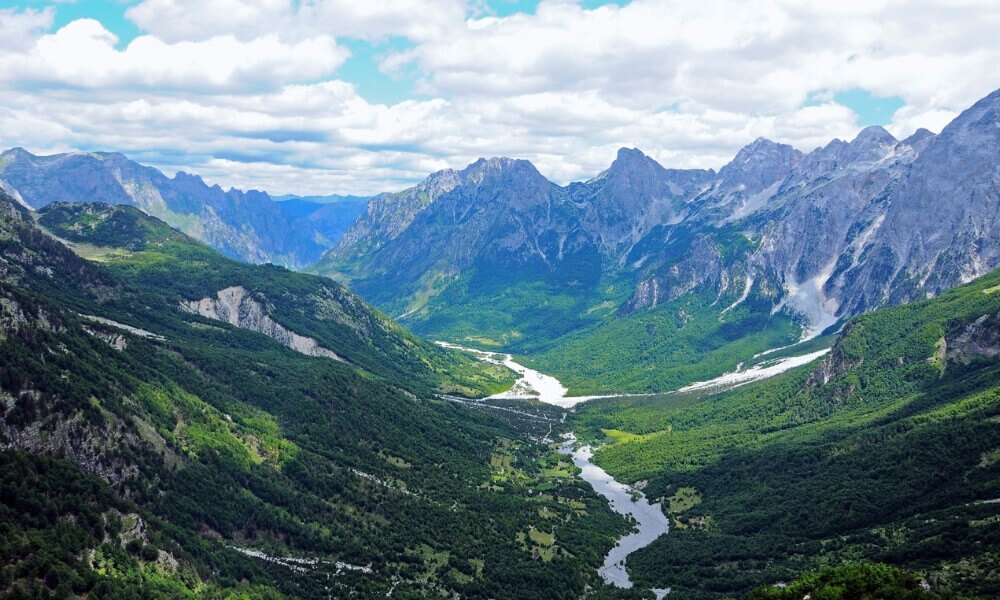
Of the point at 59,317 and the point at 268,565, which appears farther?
the point at 59,317

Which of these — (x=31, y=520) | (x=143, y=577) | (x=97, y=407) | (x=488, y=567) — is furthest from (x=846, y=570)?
Result: (x=97, y=407)

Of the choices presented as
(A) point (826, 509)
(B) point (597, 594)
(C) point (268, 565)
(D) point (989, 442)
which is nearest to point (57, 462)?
(C) point (268, 565)

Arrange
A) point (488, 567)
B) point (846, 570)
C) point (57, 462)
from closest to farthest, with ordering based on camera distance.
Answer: point (846, 570), point (57, 462), point (488, 567)

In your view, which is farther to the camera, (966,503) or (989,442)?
(989,442)

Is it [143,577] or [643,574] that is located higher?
[143,577]

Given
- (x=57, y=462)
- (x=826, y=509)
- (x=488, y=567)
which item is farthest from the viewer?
(x=826, y=509)

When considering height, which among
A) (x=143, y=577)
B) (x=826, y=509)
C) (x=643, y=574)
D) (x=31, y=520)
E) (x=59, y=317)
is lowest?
(x=643, y=574)

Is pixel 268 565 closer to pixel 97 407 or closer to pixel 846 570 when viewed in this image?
pixel 97 407

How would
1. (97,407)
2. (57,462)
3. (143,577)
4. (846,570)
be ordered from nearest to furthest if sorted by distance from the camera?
1. (846,570)
2. (143,577)
3. (57,462)
4. (97,407)

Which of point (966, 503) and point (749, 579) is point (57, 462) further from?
point (966, 503)
